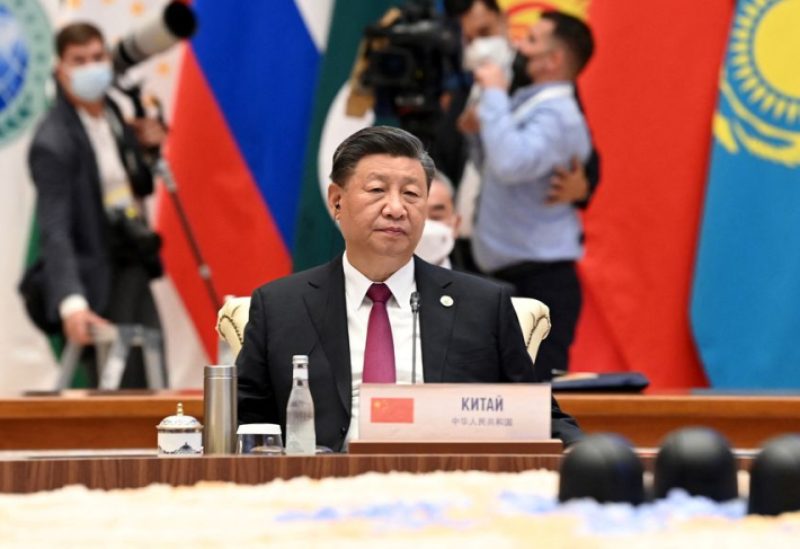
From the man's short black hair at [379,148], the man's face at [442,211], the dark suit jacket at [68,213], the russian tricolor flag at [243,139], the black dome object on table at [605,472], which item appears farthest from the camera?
the russian tricolor flag at [243,139]

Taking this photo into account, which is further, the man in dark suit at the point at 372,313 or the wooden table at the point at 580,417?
the wooden table at the point at 580,417

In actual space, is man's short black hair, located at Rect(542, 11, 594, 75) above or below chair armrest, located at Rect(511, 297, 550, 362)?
above

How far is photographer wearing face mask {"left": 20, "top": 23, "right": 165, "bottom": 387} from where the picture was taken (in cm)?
581

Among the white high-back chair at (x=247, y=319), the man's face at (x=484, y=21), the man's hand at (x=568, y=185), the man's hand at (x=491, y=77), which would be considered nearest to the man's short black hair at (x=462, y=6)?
the man's face at (x=484, y=21)

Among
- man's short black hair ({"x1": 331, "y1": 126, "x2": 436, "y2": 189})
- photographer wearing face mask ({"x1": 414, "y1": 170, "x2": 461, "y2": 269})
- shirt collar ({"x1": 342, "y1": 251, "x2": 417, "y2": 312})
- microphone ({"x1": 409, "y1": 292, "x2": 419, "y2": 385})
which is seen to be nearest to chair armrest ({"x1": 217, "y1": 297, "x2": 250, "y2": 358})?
shirt collar ({"x1": 342, "y1": 251, "x2": 417, "y2": 312})

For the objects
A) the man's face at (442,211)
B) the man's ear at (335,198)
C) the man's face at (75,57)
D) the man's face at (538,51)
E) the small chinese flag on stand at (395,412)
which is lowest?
the small chinese flag on stand at (395,412)

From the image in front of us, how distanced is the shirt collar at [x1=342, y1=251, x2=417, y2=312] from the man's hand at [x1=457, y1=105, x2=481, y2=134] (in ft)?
8.22

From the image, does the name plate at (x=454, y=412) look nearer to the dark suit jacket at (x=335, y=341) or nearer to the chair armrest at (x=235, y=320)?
the dark suit jacket at (x=335, y=341)

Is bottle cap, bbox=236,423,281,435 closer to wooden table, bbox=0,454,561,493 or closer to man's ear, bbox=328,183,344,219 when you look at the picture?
wooden table, bbox=0,454,561,493

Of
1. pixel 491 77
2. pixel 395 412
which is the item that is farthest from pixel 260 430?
pixel 491 77

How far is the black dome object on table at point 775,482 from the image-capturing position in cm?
156

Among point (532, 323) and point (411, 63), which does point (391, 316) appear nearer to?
point (532, 323)

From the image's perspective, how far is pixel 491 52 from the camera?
18.4 ft

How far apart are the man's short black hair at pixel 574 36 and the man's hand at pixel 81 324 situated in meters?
1.96
